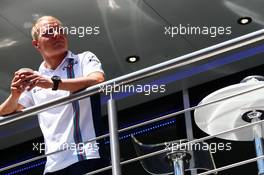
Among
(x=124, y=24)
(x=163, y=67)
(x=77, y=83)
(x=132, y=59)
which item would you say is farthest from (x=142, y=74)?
(x=132, y=59)

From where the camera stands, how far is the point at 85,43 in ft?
12.8

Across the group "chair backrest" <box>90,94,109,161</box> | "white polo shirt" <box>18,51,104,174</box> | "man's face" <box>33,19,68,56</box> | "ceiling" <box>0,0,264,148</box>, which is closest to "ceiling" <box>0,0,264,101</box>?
"ceiling" <box>0,0,264,148</box>

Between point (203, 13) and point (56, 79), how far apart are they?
1.96 m

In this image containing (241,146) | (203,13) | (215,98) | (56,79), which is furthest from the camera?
(241,146)

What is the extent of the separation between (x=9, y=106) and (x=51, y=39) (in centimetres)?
24

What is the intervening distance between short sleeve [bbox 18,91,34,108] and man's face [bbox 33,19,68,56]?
5.5 inches

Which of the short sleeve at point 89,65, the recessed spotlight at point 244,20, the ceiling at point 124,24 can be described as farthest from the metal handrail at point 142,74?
the recessed spotlight at point 244,20

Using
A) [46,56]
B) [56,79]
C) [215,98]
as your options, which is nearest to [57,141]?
[56,79]

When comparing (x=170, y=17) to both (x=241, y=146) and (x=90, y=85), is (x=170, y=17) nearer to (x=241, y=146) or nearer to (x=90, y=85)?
(x=241, y=146)

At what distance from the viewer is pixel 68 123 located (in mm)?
1938

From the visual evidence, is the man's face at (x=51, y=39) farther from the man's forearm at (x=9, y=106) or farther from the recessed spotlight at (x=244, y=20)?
the recessed spotlight at (x=244, y=20)

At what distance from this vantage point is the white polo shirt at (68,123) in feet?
6.19

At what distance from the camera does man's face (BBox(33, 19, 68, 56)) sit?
2096 mm

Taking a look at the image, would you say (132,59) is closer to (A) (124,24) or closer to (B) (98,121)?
(A) (124,24)
